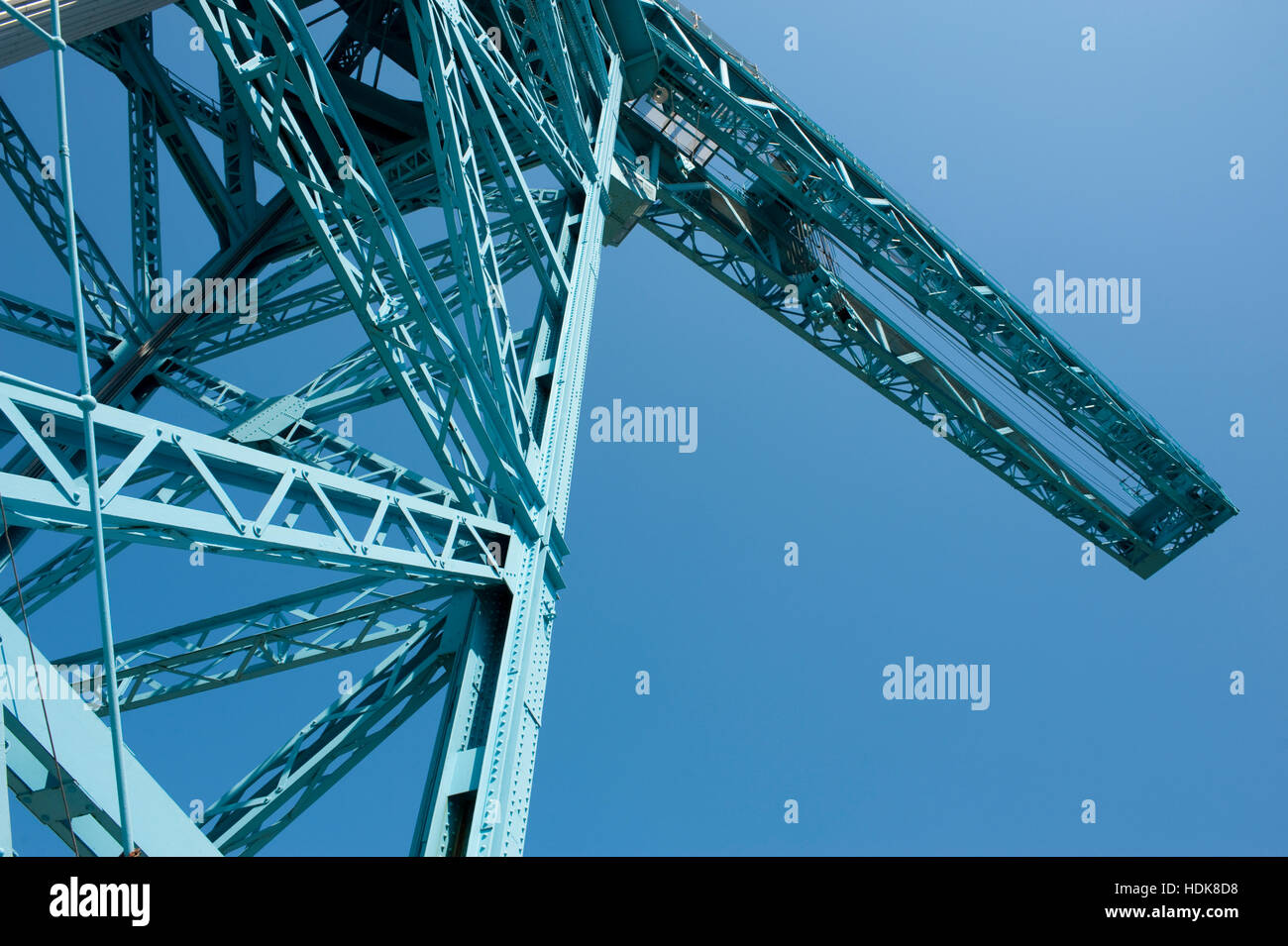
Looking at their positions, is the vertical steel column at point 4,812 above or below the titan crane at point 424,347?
below

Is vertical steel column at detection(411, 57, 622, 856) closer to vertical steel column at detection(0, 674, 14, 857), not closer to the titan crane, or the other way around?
the titan crane

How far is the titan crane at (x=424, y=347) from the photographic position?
483 cm

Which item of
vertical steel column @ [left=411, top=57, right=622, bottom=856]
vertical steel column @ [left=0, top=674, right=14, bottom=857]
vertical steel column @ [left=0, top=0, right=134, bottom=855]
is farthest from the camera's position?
vertical steel column @ [left=411, top=57, right=622, bottom=856]

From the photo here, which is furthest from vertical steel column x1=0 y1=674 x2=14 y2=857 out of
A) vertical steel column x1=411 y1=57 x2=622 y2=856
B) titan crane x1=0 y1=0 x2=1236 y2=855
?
vertical steel column x1=411 y1=57 x2=622 y2=856

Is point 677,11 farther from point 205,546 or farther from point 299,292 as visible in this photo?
point 205,546

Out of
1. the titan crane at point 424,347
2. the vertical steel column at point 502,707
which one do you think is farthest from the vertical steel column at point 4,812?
the vertical steel column at point 502,707

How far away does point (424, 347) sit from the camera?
38.0 feet

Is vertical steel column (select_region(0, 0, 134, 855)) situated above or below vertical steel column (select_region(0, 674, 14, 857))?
above

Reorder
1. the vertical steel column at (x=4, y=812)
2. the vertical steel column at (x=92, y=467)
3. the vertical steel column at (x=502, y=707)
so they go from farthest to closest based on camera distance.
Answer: the vertical steel column at (x=502, y=707) < the vertical steel column at (x=92, y=467) < the vertical steel column at (x=4, y=812)

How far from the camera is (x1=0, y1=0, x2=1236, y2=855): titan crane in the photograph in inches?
190

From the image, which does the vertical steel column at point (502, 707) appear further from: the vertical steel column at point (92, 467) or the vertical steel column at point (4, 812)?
the vertical steel column at point (4, 812)
